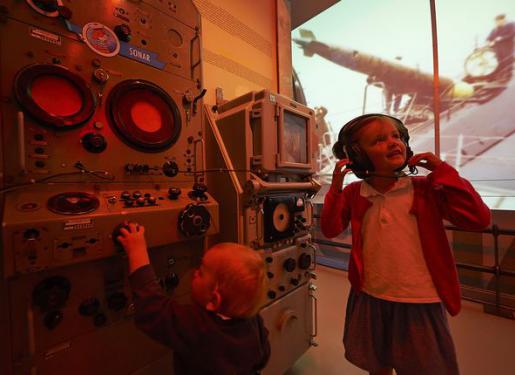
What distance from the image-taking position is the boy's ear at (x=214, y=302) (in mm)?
716

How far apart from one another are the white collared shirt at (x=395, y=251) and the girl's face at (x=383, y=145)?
0.12 meters

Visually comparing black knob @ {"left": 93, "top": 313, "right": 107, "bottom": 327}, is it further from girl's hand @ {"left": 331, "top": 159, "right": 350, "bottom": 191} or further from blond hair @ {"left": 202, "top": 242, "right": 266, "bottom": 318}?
girl's hand @ {"left": 331, "top": 159, "right": 350, "bottom": 191}

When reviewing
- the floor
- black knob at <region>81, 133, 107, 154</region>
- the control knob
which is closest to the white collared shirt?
the control knob

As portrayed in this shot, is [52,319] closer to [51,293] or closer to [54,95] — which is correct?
[51,293]

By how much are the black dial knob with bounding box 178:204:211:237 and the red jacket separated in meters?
0.80

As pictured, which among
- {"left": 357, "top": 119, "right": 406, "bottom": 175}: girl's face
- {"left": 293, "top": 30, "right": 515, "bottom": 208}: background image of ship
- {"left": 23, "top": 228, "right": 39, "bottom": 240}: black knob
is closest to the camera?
{"left": 23, "top": 228, "right": 39, "bottom": 240}: black knob

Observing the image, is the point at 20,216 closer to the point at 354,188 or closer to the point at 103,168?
the point at 103,168

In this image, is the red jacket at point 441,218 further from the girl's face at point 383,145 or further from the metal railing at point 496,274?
the metal railing at point 496,274

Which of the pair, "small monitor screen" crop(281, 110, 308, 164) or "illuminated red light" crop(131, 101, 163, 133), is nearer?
Answer: "illuminated red light" crop(131, 101, 163, 133)

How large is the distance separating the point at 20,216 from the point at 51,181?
209 mm

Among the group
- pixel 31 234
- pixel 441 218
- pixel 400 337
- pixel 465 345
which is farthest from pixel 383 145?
pixel 465 345

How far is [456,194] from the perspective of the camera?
893 millimetres

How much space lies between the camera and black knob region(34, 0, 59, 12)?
865 mm

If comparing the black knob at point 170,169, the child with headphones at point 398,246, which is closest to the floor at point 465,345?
the child with headphones at point 398,246
